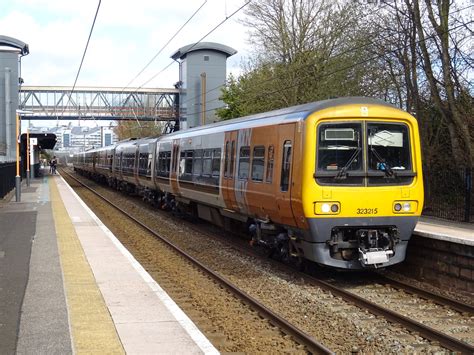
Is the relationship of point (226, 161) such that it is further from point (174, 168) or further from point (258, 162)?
point (174, 168)

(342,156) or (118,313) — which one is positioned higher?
(342,156)

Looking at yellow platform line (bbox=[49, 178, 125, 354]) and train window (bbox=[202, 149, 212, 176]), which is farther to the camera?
train window (bbox=[202, 149, 212, 176])

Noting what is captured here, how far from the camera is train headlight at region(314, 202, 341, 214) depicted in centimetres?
873

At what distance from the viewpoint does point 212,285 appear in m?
9.59

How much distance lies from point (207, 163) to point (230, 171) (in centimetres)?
219

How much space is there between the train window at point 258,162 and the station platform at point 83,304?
2748mm

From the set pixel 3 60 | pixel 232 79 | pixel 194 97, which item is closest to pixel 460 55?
pixel 232 79

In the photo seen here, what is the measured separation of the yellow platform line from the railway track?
198cm

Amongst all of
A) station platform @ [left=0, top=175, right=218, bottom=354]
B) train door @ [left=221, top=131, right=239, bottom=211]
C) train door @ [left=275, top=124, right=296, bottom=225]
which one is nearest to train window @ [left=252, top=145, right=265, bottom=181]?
train door @ [left=275, top=124, right=296, bottom=225]

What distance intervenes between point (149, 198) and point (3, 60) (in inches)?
1835

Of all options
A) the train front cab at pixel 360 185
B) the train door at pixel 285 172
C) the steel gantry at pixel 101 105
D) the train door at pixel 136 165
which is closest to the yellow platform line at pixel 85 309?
the train door at pixel 285 172

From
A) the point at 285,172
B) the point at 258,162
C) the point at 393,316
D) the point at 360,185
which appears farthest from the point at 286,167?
the point at 393,316

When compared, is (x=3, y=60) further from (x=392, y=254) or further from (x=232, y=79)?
(x=392, y=254)

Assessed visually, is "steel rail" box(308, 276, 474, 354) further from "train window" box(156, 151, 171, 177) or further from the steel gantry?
the steel gantry
